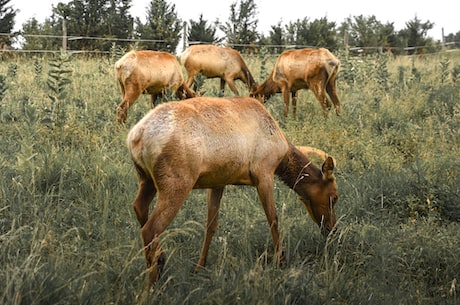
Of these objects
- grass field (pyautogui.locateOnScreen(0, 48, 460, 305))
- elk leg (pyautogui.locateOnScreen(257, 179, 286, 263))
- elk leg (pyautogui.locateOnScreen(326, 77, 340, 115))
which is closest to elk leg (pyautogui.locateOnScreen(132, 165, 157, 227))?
grass field (pyautogui.locateOnScreen(0, 48, 460, 305))

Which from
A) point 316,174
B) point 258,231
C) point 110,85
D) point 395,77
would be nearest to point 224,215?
point 258,231

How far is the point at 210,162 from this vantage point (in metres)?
3.76

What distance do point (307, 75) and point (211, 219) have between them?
6861 millimetres

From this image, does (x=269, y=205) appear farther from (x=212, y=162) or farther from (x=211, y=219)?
(x=212, y=162)

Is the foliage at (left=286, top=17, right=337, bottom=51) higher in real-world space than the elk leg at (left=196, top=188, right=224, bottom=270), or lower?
higher

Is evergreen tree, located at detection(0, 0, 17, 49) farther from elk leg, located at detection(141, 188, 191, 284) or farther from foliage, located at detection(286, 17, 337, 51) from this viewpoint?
elk leg, located at detection(141, 188, 191, 284)

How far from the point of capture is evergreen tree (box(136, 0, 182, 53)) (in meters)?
23.9

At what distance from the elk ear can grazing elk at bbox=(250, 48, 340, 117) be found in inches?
212

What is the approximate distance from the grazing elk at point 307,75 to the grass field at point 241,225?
1.08 metres

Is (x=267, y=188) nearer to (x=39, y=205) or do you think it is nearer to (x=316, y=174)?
(x=316, y=174)

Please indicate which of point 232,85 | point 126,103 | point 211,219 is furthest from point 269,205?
point 232,85

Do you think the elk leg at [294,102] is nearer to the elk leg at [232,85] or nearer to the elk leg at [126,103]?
the elk leg at [232,85]

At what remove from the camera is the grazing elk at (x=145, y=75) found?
9.41m

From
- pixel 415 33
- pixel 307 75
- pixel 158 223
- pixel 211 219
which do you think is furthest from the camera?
pixel 415 33
